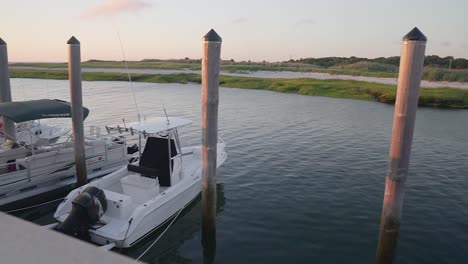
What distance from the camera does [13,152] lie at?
12992 mm

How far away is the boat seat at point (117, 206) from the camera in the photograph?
30.9 ft

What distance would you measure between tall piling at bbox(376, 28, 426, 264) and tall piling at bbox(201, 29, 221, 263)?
12.9 ft

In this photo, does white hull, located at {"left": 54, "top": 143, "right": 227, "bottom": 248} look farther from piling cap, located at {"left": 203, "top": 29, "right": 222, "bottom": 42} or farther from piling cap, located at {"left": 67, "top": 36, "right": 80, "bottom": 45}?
piling cap, located at {"left": 203, "top": 29, "right": 222, "bottom": 42}

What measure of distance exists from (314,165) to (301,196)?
13.0 ft

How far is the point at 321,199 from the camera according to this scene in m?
12.8

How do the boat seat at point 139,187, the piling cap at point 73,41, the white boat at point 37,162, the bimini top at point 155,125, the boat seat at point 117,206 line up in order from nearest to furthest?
the boat seat at point 117,206
the bimini top at point 155,125
the boat seat at point 139,187
the piling cap at point 73,41
the white boat at point 37,162

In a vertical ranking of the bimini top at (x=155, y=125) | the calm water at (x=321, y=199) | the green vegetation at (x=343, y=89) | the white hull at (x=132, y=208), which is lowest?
the calm water at (x=321, y=199)

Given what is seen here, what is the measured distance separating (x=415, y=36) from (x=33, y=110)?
1247cm

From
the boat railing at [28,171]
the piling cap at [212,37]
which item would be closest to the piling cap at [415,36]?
the piling cap at [212,37]

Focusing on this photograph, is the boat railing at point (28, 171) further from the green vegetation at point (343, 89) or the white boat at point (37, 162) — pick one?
the green vegetation at point (343, 89)

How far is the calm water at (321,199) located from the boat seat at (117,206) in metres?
1.07

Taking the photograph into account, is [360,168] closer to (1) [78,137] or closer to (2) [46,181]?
(1) [78,137]

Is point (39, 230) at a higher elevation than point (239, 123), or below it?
higher

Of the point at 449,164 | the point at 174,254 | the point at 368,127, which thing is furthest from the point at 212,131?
the point at 368,127
